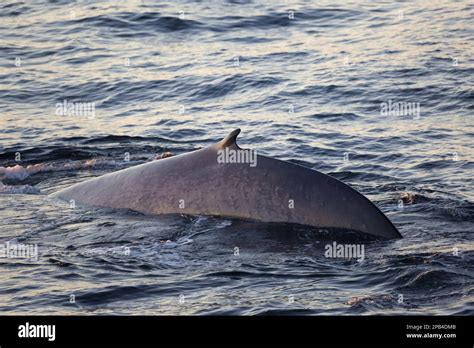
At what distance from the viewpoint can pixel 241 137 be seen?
16.0m

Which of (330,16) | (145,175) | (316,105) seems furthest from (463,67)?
(145,175)

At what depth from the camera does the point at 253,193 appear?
9633 millimetres

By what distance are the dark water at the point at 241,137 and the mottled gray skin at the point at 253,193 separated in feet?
0.47

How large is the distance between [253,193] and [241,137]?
21.0 ft

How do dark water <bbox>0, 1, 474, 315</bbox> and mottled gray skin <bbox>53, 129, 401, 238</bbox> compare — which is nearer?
dark water <bbox>0, 1, 474, 315</bbox>

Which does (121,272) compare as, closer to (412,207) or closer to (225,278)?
(225,278)

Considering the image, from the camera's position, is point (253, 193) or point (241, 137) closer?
point (253, 193)

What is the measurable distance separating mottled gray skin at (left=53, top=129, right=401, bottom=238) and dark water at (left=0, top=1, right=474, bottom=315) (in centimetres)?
14

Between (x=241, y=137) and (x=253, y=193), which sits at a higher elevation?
(x=253, y=193)

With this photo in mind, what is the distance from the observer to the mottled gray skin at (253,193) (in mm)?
9398

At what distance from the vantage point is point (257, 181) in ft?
31.3

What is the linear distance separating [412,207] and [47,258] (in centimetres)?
414

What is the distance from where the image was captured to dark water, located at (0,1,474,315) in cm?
891

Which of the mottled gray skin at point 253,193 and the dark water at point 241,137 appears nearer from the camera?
the dark water at point 241,137
